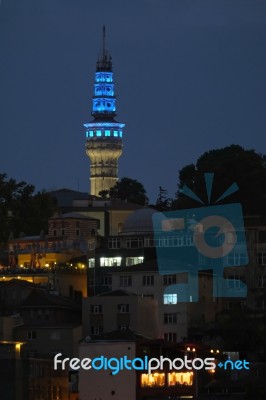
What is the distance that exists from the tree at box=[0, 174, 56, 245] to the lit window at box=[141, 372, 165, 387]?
131ft

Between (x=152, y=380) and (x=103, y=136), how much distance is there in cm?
9588

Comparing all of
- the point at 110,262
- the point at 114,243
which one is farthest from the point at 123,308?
the point at 114,243

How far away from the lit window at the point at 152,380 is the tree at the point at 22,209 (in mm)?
39817

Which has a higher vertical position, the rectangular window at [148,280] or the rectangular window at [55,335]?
the rectangular window at [148,280]

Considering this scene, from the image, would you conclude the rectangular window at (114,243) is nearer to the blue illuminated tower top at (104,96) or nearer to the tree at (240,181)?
the tree at (240,181)

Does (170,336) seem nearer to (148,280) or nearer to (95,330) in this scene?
(95,330)

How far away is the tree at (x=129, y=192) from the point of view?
154 meters

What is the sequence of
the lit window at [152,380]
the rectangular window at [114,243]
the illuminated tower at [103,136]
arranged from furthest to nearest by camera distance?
the illuminated tower at [103,136], the rectangular window at [114,243], the lit window at [152,380]

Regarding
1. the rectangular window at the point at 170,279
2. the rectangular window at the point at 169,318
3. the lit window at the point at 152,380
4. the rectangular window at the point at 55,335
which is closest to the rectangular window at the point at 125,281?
the rectangular window at the point at 170,279

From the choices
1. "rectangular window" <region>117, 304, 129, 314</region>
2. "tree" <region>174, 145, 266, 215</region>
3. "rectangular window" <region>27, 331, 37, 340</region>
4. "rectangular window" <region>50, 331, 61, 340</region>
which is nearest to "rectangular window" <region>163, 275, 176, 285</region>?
"rectangular window" <region>117, 304, 129, 314</region>

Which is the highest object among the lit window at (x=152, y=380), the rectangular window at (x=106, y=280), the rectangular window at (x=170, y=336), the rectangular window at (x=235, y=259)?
the rectangular window at (x=235, y=259)

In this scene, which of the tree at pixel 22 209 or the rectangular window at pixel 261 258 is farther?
the tree at pixel 22 209

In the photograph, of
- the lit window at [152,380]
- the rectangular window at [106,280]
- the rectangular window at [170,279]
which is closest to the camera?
the lit window at [152,380]

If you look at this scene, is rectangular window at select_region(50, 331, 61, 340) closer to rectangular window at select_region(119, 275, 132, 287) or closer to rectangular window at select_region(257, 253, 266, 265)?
rectangular window at select_region(119, 275, 132, 287)
